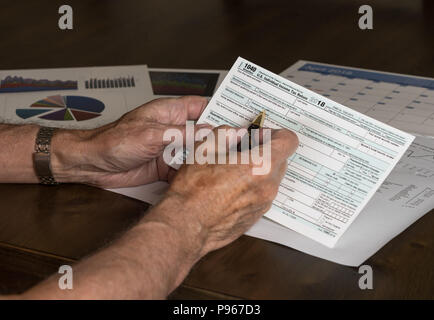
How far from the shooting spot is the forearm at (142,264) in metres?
0.84

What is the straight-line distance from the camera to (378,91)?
5.04 ft

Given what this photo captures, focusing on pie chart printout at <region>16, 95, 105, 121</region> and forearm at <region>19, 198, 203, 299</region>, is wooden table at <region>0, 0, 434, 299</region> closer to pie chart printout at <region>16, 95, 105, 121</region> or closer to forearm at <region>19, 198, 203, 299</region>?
forearm at <region>19, 198, 203, 299</region>

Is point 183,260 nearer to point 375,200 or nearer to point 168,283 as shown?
point 168,283

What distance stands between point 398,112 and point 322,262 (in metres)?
0.60

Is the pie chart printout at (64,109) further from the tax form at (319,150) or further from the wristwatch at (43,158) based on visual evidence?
the tax form at (319,150)

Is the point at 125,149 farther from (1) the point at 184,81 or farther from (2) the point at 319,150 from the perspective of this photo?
(1) the point at 184,81

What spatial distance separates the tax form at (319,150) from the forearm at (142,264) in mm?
186

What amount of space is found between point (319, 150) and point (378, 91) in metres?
0.56

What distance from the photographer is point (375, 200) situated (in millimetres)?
1092

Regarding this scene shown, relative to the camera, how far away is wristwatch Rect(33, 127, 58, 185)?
3.94ft

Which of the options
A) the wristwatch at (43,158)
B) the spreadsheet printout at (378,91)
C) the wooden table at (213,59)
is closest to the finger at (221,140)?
the wooden table at (213,59)

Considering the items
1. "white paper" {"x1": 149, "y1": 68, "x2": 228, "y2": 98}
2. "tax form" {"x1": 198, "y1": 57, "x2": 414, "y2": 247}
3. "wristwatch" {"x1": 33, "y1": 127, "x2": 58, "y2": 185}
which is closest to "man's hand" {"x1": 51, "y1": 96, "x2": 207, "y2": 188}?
"wristwatch" {"x1": 33, "y1": 127, "x2": 58, "y2": 185}

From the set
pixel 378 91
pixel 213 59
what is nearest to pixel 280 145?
pixel 378 91
